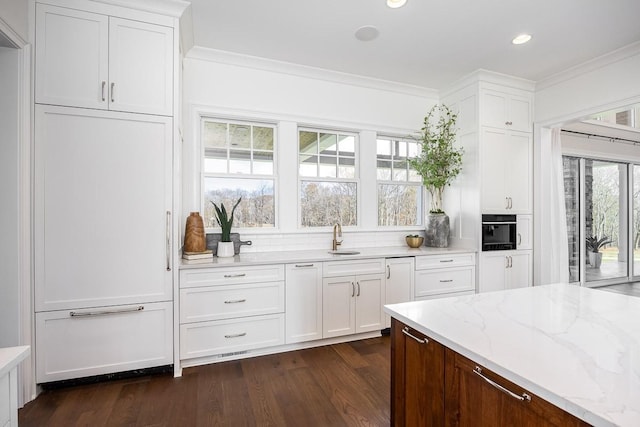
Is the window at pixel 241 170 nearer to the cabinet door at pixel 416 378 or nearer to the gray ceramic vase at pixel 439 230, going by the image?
the gray ceramic vase at pixel 439 230

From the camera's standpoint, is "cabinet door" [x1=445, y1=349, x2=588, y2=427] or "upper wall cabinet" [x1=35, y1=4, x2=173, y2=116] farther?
"upper wall cabinet" [x1=35, y1=4, x2=173, y2=116]

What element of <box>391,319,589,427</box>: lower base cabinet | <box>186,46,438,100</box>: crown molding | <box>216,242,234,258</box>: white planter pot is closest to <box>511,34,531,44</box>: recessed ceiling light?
<box>186,46,438,100</box>: crown molding

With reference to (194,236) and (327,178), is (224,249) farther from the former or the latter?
(327,178)

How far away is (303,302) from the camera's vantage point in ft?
9.47

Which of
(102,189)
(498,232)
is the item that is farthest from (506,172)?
(102,189)

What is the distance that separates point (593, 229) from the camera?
16.8ft

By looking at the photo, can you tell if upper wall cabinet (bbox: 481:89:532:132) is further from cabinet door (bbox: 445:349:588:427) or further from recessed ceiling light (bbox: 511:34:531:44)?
cabinet door (bbox: 445:349:588:427)

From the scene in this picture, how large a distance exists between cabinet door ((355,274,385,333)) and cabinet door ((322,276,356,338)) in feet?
0.18

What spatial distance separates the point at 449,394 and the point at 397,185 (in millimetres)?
3176

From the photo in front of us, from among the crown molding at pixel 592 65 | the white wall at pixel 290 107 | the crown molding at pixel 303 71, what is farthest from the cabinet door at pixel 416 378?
the crown molding at pixel 592 65

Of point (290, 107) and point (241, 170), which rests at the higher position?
point (290, 107)

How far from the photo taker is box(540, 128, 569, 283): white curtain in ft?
12.6

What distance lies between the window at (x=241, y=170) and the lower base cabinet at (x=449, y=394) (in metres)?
2.27

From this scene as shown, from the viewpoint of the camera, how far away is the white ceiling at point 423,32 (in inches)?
97.0
